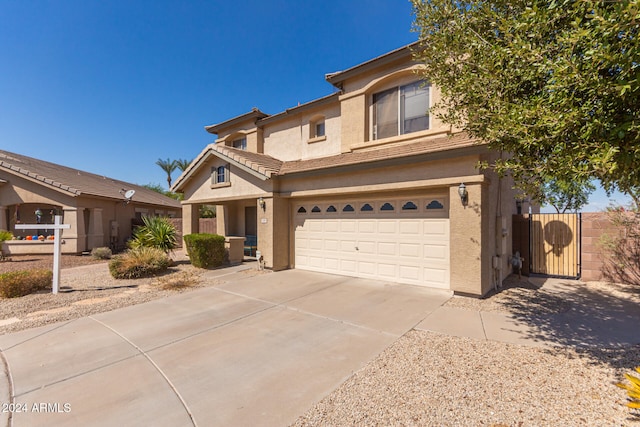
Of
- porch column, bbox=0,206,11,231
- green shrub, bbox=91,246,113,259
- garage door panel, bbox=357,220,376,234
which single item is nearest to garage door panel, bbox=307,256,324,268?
garage door panel, bbox=357,220,376,234

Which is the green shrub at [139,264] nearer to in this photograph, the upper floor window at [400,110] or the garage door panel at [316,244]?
the garage door panel at [316,244]

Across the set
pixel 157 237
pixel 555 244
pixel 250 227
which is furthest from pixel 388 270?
pixel 157 237

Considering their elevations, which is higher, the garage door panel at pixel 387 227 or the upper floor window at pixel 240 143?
the upper floor window at pixel 240 143

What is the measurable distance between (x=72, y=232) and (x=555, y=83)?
2059 centimetres

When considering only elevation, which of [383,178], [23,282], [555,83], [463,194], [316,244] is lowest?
[23,282]

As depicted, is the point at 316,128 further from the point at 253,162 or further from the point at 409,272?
the point at 409,272

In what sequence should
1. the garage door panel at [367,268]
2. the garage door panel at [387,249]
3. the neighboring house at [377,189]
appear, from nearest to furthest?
1. the neighboring house at [377,189]
2. the garage door panel at [387,249]
3. the garage door panel at [367,268]

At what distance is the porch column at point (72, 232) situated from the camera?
50.4 ft

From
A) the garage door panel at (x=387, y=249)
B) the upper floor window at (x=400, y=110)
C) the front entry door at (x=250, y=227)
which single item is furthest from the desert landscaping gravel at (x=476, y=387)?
the front entry door at (x=250, y=227)

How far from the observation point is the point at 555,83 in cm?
345

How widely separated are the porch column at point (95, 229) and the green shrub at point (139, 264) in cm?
808

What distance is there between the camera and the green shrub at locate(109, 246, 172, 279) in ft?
32.1

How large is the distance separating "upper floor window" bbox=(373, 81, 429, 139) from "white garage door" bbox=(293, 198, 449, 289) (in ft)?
9.15

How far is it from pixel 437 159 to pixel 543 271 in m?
6.15
